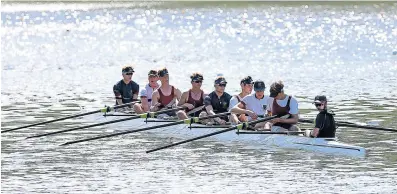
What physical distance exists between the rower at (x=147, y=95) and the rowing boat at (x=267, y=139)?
597 mm

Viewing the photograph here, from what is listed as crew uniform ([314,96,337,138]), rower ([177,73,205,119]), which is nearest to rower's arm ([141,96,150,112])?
rower ([177,73,205,119])

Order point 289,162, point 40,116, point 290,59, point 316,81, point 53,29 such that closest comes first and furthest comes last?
point 289,162 < point 40,116 < point 316,81 < point 290,59 < point 53,29

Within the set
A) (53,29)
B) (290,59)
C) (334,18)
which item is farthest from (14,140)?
(334,18)

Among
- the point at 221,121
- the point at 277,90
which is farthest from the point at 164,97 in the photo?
the point at 277,90

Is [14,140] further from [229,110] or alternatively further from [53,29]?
[53,29]

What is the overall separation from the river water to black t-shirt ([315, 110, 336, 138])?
464mm

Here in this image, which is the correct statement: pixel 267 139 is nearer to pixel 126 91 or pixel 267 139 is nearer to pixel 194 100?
pixel 194 100

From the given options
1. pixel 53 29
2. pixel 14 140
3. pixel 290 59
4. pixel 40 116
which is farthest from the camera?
pixel 53 29

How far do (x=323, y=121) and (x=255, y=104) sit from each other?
8.01 feet

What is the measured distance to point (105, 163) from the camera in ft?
69.5

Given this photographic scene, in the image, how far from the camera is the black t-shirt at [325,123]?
2112 cm

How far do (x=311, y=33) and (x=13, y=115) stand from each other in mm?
40124

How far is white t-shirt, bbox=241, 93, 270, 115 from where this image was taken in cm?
2330

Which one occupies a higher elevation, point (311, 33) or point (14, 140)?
point (311, 33)
